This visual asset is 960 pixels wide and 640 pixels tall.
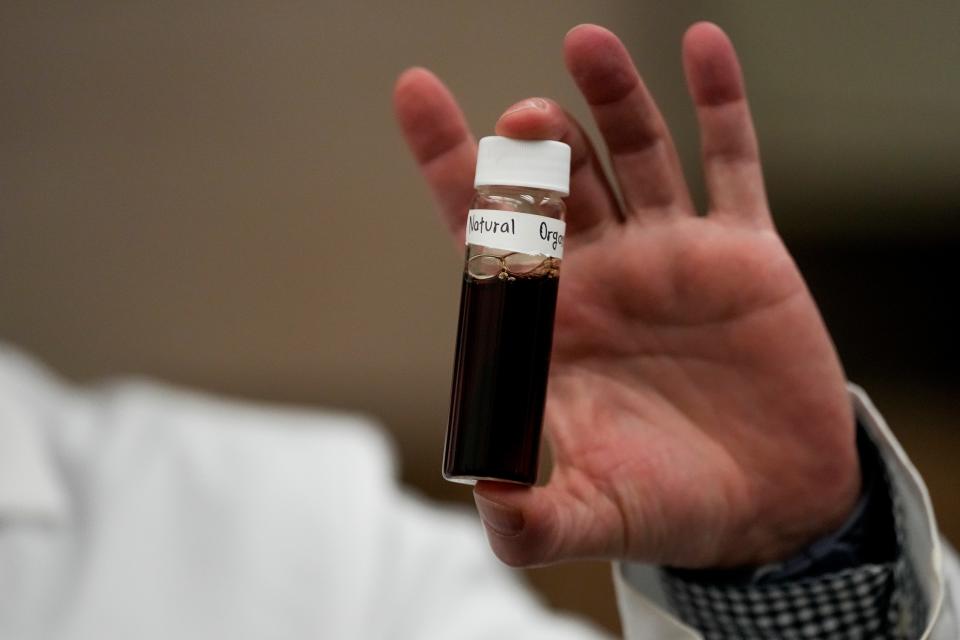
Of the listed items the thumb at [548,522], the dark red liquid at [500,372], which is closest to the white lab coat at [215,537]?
the thumb at [548,522]

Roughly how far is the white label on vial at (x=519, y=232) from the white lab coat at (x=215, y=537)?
31.3 inches

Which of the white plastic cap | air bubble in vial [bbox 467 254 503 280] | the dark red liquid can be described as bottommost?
the dark red liquid

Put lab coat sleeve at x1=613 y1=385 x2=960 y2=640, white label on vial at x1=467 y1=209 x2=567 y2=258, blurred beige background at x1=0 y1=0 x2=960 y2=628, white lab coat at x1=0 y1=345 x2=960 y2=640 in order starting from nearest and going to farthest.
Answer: white label on vial at x1=467 y1=209 x2=567 y2=258 < lab coat sleeve at x1=613 y1=385 x2=960 y2=640 < white lab coat at x1=0 y1=345 x2=960 y2=640 < blurred beige background at x1=0 y1=0 x2=960 y2=628

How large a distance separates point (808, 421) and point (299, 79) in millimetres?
1511

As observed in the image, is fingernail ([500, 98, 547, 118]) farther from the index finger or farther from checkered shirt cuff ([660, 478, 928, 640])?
checkered shirt cuff ([660, 478, 928, 640])

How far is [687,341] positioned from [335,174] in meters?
1.39

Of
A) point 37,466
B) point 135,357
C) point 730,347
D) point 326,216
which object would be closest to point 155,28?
point 326,216

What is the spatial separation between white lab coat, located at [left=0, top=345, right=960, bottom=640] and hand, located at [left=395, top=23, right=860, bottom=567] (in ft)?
1.82

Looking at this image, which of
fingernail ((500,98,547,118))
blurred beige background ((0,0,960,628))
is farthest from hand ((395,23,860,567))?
blurred beige background ((0,0,960,628))

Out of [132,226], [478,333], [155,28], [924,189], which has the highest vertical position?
[155,28]

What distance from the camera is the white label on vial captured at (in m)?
0.58

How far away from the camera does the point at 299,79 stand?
199 cm

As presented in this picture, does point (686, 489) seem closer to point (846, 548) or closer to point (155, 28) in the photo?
point (846, 548)

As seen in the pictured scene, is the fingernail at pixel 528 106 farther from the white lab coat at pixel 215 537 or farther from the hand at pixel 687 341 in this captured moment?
the white lab coat at pixel 215 537
